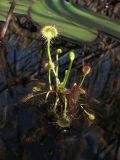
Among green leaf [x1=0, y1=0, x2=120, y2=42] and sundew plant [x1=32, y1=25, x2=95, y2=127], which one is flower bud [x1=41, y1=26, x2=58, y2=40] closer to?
sundew plant [x1=32, y1=25, x2=95, y2=127]

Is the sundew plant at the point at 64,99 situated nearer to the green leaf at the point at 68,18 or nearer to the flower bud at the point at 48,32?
the flower bud at the point at 48,32

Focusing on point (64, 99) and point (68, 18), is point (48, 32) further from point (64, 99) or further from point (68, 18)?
point (68, 18)

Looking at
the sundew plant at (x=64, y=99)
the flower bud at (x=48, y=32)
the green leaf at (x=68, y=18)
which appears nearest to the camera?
the sundew plant at (x=64, y=99)

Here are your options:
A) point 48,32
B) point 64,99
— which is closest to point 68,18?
point 48,32

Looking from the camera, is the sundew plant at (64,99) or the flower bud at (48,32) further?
the flower bud at (48,32)

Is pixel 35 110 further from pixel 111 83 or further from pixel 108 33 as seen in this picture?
pixel 108 33

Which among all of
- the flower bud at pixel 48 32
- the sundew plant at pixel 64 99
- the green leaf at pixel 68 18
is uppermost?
the flower bud at pixel 48 32

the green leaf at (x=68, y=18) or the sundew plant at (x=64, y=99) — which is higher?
the green leaf at (x=68, y=18)

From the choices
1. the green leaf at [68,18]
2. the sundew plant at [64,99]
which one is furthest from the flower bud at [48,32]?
the green leaf at [68,18]

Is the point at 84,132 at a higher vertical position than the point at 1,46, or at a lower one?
lower

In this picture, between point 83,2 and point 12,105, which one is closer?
point 12,105

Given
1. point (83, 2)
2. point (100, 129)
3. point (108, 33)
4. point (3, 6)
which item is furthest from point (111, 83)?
point (83, 2)
